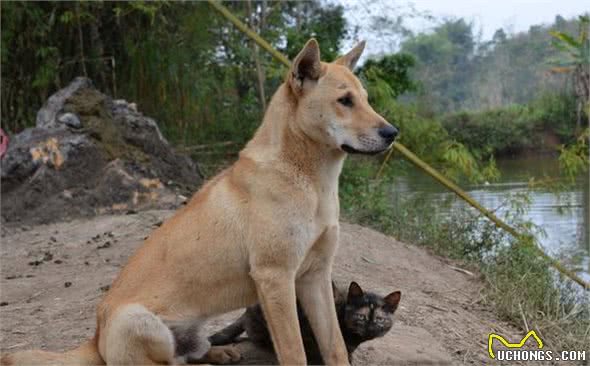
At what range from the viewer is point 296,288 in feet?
13.7

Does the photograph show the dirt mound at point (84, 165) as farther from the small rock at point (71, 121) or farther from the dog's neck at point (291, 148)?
the dog's neck at point (291, 148)

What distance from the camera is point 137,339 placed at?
3.86 m

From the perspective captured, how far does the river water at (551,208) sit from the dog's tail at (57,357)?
6.44 m

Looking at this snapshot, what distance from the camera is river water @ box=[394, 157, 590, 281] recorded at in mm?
9688

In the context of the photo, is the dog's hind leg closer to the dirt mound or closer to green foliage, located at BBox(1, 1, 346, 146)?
the dirt mound

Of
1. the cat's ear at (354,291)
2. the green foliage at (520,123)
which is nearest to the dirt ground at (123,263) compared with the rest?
the cat's ear at (354,291)

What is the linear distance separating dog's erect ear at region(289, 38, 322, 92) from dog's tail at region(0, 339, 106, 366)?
5.49 feet

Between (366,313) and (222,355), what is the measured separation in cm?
80

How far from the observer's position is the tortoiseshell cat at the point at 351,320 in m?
4.30

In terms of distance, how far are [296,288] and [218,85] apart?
872 cm

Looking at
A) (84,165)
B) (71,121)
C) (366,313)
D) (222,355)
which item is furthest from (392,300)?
(71,121)

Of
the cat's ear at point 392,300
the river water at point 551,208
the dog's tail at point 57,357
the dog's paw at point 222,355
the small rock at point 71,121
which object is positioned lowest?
the river water at point 551,208

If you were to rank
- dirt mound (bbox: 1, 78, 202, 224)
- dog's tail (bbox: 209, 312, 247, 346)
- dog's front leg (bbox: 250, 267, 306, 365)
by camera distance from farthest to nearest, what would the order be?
dirt mound (bbox: 1, 78, 202, 224)
dog's tail (bbox: 209, 312, 247, 346)
dog's front leg (bbox: 250, 267, 306, 365)

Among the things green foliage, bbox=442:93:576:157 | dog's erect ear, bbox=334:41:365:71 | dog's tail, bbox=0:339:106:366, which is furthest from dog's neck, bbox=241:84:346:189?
green foliage, bbox=442:93:576:157
